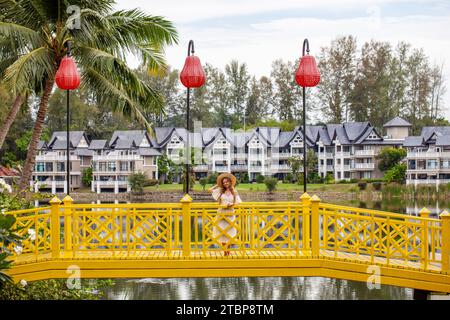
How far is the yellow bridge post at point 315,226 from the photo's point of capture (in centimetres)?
713

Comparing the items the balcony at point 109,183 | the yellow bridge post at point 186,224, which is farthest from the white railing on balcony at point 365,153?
the yellow bridge post at point 186,224

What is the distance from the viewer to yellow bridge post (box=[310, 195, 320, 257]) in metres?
7.13

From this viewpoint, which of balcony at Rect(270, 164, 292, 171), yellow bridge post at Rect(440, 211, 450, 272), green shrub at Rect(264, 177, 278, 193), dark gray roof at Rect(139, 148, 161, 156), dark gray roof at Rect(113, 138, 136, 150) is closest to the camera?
yellow bridge post at Rect(440, 211, 450, 272)

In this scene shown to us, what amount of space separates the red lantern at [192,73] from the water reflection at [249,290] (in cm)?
747

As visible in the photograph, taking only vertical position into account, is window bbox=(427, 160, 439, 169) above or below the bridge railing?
above

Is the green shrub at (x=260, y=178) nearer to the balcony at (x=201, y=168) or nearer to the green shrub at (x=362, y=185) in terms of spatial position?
the balcony at (x=201, y=168)

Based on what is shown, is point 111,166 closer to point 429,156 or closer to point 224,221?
point 429,156

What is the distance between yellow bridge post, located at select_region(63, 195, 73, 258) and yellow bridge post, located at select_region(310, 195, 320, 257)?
2655 millimetres

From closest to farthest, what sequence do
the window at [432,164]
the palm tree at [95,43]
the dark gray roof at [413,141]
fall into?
1. the palm tree at [95,43]
2. the dark gray roof at [413,141]
3. the window at [432,164]

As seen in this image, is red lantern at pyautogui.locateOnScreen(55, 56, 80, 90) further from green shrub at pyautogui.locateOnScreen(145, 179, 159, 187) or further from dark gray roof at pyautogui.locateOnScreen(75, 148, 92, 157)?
dark gray roof at pyautogui.locateOnScreen(75, 148, 92, 157)

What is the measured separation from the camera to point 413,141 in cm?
3419

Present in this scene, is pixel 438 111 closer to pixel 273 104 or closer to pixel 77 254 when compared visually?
pixel 273 104

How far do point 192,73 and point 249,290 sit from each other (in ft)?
28.1

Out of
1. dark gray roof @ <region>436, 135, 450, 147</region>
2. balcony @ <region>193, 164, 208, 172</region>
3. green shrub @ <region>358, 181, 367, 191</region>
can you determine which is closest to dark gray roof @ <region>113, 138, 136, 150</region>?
balcony @ <region>193, 164, 208, 172</region>
